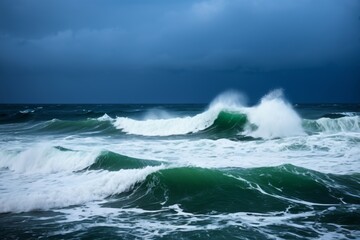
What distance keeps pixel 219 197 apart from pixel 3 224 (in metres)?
4.52

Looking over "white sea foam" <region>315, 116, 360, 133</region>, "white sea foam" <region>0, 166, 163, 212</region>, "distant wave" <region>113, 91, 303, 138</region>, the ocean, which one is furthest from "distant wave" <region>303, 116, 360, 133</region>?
"white sea foam" <region>0, 166, 163, 212</region>

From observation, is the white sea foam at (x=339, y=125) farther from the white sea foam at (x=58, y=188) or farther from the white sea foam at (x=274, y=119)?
the white sea foam at (x=58, y=188)

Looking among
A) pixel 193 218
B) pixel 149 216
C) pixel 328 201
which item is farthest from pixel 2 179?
pixel 328 201

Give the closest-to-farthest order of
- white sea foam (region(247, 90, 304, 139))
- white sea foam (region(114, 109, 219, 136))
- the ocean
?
1. the ocean
2. white sea foam (region(247, 90, 304, 139))
3. white sea foam (region(114, 109, 219, 136))

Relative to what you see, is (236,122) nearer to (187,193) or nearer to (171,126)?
(171,126)

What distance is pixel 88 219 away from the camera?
629 centimetres

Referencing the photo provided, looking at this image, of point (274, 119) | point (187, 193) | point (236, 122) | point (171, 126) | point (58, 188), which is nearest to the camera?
point (187, 193)

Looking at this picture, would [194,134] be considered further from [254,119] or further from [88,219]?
[88,219]

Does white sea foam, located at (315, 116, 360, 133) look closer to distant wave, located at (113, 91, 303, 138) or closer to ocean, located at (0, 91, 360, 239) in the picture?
distant wave, located at (113, 91, 303, 138)

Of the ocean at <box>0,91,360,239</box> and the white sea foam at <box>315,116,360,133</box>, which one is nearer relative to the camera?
the ocean at <box>0,91,360,239</box>

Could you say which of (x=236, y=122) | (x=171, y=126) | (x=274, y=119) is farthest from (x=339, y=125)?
(x=171, y=126)

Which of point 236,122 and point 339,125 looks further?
point 236,122

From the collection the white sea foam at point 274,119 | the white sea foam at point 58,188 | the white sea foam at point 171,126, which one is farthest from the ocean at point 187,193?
the white sea foam at point 171,126

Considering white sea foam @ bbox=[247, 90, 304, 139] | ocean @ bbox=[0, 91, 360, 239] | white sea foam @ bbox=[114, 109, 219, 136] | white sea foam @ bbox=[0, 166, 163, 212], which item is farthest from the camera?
white sea foam @ bbox=[114, 109, 219, 136]
